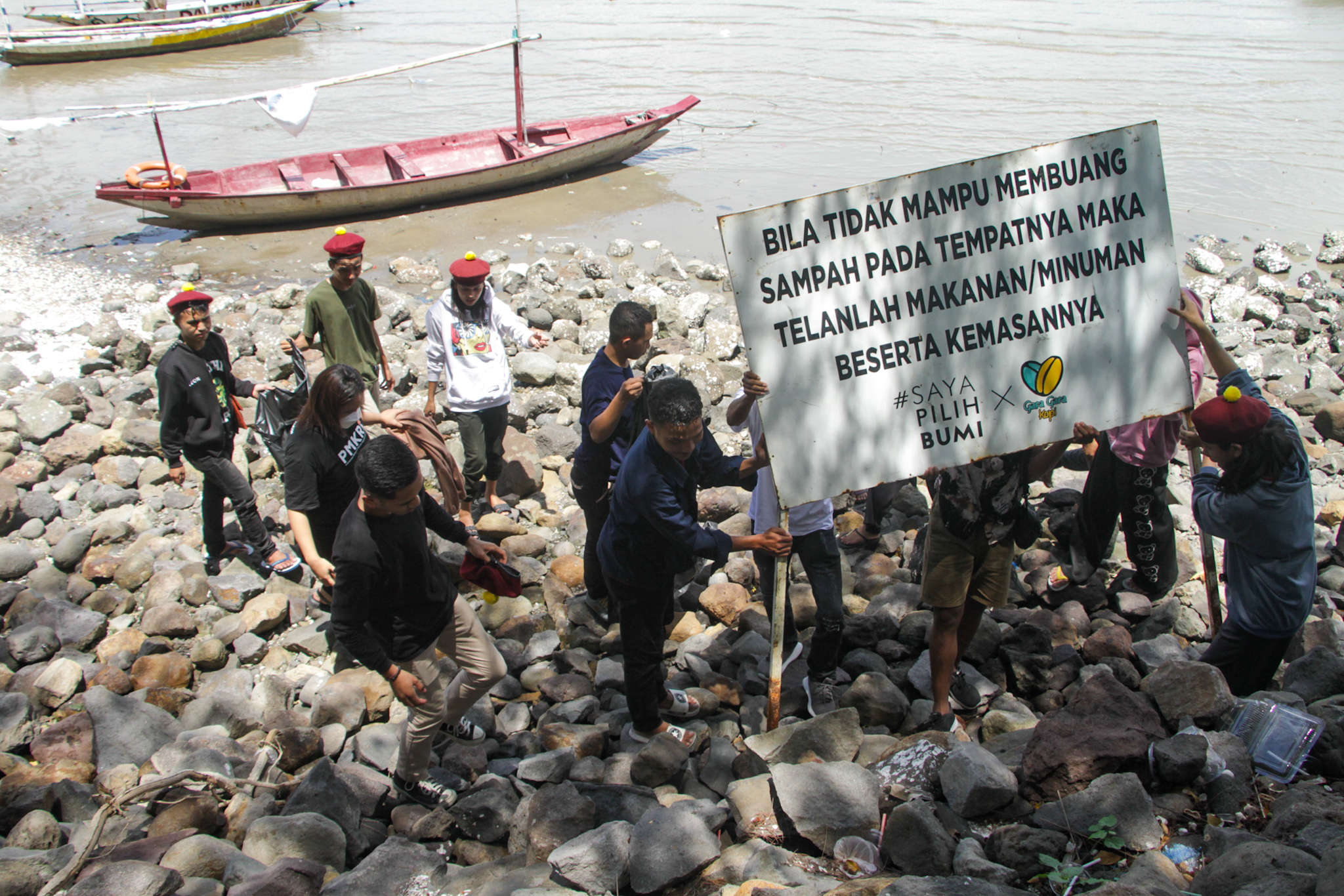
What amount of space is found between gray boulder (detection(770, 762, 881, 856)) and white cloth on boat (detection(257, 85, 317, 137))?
11.8 m

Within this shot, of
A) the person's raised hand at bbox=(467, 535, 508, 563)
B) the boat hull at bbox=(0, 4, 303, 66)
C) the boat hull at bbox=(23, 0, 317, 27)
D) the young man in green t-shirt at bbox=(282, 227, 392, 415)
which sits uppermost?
the boat hull at bbox=(23, 0, 317, 27)

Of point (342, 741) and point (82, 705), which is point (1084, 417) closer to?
point (342, 741)

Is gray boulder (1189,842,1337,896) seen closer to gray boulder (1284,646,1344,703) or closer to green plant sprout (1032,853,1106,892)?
green plant sprout (1032,853,1106,892)

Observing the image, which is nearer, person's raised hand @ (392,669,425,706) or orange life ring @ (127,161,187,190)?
person's raised hand @ (392,669,425,706)


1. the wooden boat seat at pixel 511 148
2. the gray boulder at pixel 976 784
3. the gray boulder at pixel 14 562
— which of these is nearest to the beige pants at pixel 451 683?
the gray boulder at pixel 976 784

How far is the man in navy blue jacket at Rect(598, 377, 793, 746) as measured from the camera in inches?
141

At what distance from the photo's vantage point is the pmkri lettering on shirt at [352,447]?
4.45 meters

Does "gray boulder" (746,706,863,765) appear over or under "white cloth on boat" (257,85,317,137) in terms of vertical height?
under

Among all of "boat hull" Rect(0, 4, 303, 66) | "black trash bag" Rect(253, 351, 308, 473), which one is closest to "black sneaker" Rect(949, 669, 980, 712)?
"black trash bag" Rect(253, 351, 308, 473)

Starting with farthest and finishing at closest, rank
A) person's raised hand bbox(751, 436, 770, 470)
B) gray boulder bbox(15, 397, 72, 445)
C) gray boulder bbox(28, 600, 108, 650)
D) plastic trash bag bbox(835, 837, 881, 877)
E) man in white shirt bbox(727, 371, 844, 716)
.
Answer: gray boulder bbox(15, 397, 72, 445)
gray boulder bbox(28, 600, 108, 650)
man in white shirt bbox(727, 371, 844, 716)
person's raised hand bbox(751, 436, 770, 470)
plastic trash bag bbox(835, 837, 881, 877)

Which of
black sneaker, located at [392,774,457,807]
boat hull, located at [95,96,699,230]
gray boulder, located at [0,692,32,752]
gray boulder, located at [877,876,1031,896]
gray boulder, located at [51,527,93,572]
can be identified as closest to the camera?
gray boulder, located at [877,876,1031,896]

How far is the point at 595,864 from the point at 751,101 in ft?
70.8

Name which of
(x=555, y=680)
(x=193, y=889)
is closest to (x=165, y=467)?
(x=555, y=680)

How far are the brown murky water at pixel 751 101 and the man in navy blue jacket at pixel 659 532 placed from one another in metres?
10.2
